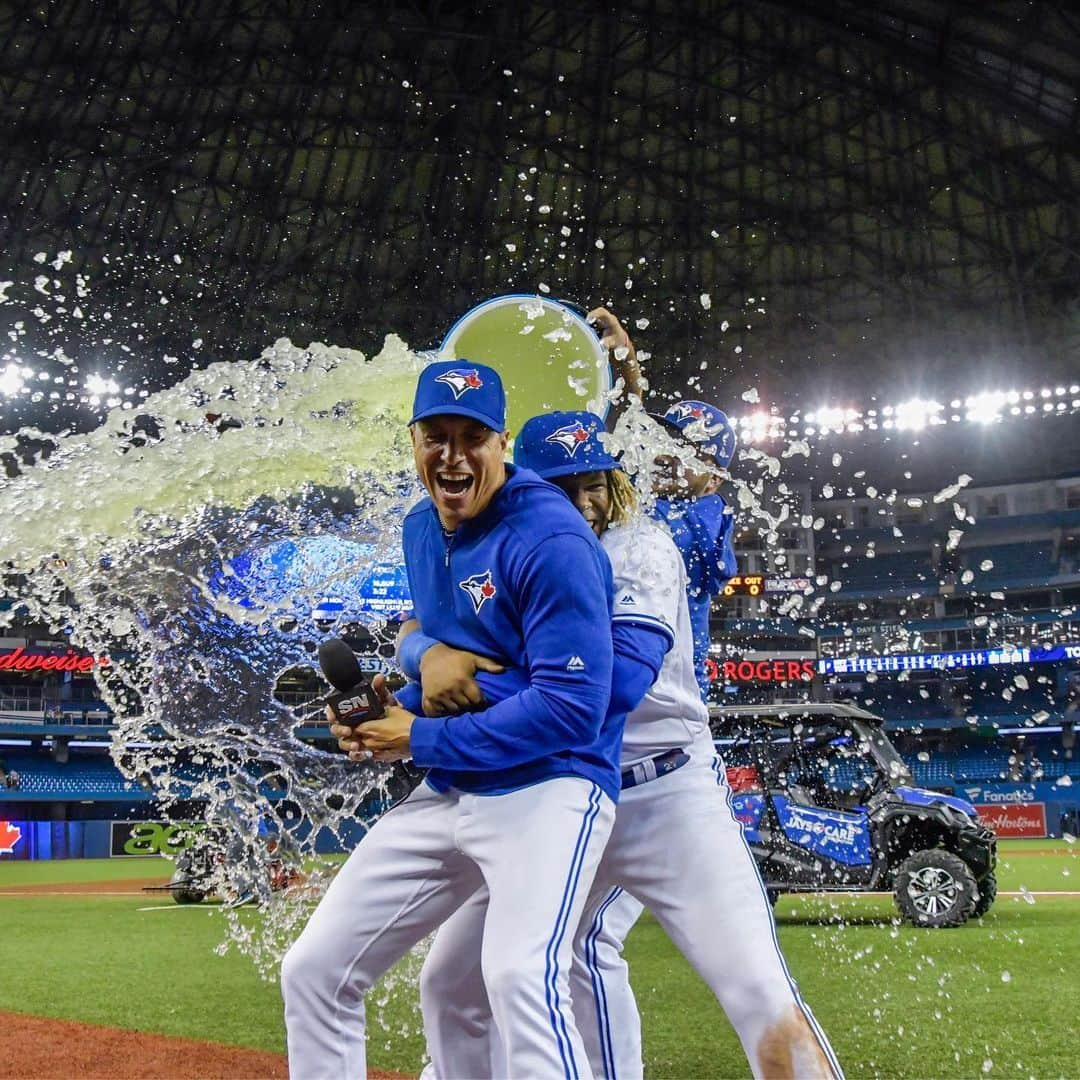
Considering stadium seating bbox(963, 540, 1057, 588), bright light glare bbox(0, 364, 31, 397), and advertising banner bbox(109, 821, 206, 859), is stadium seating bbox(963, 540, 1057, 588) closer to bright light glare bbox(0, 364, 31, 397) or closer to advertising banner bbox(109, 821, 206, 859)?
advertising banner bbox(109, 821, 206, 859)

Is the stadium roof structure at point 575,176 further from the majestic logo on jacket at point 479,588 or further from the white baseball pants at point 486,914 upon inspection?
the white baseball pants at point 486,914

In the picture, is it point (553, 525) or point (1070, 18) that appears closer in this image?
point (553, 525)

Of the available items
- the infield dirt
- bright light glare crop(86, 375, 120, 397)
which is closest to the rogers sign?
bright light glare crop(86, 375, 120, 397)

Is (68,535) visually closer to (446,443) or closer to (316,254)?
(446,443)

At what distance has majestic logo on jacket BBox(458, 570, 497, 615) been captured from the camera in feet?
8.71

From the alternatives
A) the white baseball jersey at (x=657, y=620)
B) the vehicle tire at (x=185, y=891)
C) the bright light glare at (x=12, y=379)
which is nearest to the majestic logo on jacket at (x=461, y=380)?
the white baseball jersey at (x=657, y=620)

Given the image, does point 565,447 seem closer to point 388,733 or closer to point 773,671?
point 388,733

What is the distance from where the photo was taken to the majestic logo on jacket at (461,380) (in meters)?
2.73

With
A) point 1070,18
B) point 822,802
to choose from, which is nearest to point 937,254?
point 1070,18

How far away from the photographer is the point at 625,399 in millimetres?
4203

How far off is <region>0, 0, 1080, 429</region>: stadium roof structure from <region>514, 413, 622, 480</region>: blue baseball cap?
869 inches

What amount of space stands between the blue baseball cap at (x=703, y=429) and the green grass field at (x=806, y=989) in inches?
101

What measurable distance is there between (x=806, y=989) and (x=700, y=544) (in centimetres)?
410

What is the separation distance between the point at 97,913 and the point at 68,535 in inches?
369
